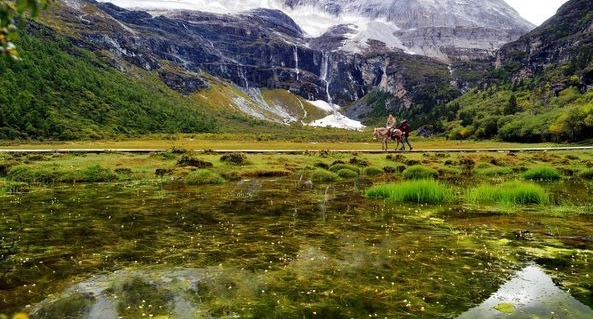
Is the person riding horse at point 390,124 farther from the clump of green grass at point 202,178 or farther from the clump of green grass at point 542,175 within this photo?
the clump of green grass at point 202,178

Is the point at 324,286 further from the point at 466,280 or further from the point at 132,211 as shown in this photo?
the point at 132,211

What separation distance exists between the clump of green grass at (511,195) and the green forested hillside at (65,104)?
10708 centimetres

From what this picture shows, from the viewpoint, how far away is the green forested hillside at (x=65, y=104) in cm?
11788

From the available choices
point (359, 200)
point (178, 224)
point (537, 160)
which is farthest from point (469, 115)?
point (178, 224)

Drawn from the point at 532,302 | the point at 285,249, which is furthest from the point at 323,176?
the point at 532,302

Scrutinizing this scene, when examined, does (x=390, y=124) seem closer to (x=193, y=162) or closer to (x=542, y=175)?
(x=542, y=175)

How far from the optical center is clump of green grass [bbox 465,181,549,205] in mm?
27484

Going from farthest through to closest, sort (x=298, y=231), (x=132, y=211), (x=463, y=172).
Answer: (x=463, y=172)
(x=132, y=211)
(x=298, y=231)

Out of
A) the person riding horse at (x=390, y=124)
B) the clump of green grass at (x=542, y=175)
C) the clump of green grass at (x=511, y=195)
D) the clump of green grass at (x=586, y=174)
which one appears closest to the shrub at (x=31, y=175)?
the clump of green grass at (x=511, y=195)

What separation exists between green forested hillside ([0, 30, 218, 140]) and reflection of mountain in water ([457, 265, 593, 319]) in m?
115

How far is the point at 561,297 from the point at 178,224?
1619 cm

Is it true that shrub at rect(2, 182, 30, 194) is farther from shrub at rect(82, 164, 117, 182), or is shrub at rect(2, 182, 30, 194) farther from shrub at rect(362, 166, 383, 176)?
shrub at rect(362, 166, 383, 176)

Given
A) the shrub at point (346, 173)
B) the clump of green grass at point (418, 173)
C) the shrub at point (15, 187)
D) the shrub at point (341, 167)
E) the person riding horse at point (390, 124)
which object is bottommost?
the shrub at point (15, 187)

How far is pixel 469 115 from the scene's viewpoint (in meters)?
184
